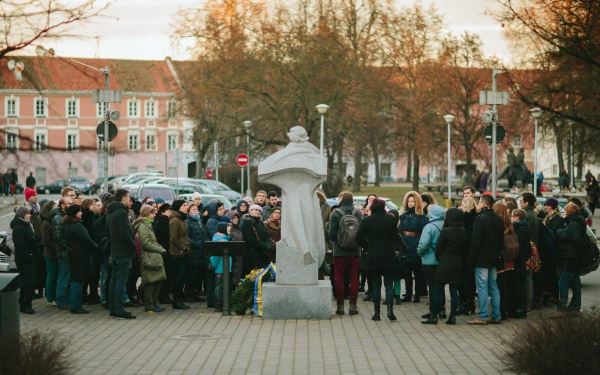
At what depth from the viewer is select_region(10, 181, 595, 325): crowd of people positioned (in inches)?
620

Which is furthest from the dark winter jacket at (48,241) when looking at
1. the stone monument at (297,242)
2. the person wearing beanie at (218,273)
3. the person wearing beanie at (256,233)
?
the stone monument at (297,242)

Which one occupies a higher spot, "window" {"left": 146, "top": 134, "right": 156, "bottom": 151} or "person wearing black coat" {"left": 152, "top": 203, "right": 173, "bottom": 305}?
"window" {"left": 146, "top": 134, "right": 156, "bottom": 151}

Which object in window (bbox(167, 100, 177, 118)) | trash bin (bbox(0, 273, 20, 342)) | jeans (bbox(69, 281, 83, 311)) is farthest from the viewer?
window (bbox(167, 100, 177, 118))

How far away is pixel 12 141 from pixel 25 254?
9.37 meters

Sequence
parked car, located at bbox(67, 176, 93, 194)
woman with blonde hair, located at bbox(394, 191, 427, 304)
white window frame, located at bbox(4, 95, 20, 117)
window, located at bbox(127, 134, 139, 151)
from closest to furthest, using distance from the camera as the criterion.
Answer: window, located at bbox(127, 134, 139, 151) < white window frame, located at bbox(4, 95, 20, 117) < woman with blonde hair, located at bbox(394, 191, 427, 304) < parked car, located at bbox(67, 176, 93, 194)

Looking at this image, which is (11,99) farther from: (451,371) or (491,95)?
(491,95)

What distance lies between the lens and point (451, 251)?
607 inches

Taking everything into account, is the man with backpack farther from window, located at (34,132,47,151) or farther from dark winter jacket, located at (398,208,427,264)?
window, located at (34,132,47,151)

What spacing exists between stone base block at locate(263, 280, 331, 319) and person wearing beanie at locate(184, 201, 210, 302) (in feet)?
7.63

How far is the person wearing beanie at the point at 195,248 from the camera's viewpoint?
710 inches

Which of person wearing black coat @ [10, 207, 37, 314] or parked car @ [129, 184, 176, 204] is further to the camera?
parked car @ [129, 184, 176, 204]

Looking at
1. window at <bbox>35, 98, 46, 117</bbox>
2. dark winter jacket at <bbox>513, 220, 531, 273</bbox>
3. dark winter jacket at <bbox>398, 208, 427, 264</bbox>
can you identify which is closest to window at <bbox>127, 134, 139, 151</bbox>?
window at <bbox>35, 98, 46, 117</bbox>

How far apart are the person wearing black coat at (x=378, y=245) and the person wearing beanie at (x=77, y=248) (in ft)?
12.7

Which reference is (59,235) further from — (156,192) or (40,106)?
(156,192)
